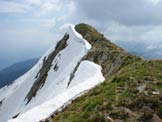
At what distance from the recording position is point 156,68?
85.9 ft

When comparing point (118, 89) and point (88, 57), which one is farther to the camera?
point (88, 57)

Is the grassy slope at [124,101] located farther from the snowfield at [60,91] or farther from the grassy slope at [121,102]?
the snowfield at [60,91]

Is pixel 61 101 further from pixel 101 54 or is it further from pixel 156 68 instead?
pixel 101 54

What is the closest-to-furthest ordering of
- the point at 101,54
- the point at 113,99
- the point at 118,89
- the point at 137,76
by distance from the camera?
the point at 113,99 → the point at 118,89 → the point at 137,76 → the point at 101,54

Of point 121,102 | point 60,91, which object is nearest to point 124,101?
point 121,102

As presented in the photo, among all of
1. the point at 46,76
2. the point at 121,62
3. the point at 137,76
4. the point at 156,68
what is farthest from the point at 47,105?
the point at 46,76

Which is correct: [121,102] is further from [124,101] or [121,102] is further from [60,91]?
[60,91]

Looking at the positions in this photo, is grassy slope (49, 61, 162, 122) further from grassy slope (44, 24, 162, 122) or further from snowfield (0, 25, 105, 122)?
snowfield (0, 25, 105, 122)

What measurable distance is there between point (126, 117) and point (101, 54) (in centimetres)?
3548

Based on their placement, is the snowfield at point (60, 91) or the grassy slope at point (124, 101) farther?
the snowfield at point (60, 91)

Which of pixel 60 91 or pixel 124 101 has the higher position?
pixel 124 101

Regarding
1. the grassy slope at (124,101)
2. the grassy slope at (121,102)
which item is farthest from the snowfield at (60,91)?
the grassy slope at (121,102)

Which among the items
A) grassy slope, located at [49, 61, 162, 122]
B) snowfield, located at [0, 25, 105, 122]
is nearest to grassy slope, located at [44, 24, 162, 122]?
grassy slope, located at [49, 61, 162, 122]

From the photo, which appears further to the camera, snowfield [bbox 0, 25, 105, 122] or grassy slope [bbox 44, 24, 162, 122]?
snowfield [bbox 0, 25, 105, 122]
